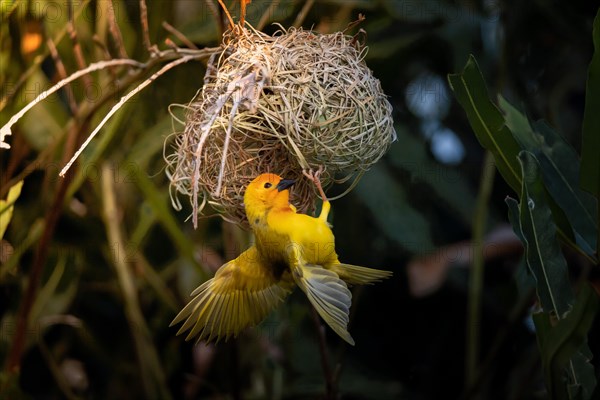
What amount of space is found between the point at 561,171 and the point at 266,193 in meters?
0.82

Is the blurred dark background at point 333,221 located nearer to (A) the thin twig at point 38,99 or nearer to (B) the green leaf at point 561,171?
(B) the green leaf at point 561,171

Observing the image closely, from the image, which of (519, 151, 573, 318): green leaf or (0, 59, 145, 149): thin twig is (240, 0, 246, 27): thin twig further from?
(519, 151, 573, 318): green leaf

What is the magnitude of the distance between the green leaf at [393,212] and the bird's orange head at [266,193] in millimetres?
1170

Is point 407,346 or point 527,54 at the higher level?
point 527,54

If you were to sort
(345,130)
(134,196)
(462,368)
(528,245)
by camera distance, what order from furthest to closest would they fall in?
(462,368)
(134,196)
(528,245)
(345,130)

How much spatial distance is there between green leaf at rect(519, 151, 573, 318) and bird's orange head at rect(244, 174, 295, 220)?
463mm

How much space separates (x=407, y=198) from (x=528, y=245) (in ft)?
3.98

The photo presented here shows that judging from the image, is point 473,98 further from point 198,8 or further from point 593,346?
point 198,8

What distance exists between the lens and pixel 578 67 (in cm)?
309

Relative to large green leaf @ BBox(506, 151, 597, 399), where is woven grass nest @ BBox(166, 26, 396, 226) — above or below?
above

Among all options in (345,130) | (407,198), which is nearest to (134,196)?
(407,198)

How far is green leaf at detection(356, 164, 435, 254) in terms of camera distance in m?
2.63

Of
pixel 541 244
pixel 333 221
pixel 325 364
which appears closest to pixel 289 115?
pixel 541 244

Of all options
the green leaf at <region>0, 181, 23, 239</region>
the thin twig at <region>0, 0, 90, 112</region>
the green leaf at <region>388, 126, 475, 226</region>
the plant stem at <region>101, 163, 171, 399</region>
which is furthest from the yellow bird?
the green leaf at <region>388, 126, 475, 226</region>
